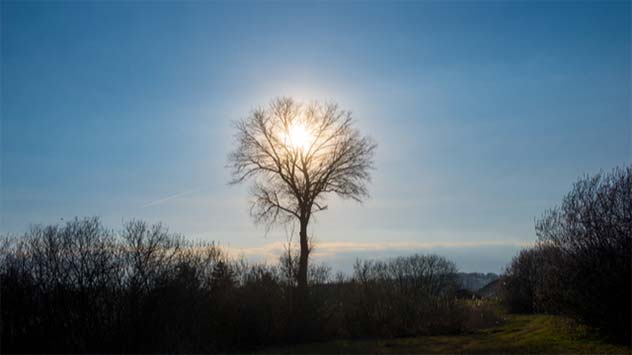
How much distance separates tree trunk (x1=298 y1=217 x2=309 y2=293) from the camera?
80.2 feet

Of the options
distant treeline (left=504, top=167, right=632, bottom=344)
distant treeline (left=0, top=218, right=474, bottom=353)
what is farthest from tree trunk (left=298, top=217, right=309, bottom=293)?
distant treeline (left=504, top=167, right=632, bottom=344)

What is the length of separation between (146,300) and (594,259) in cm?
1560

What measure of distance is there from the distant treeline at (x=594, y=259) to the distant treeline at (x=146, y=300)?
8162 millimetres

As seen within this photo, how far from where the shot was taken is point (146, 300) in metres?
17.7

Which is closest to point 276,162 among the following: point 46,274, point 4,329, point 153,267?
point 153,267

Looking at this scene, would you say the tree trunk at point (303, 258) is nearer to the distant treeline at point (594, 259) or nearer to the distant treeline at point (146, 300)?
the distant treeline at point (146, 300)

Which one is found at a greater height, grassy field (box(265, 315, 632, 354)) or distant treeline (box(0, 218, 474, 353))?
distant treeline (box(0, 218, 474, 353))

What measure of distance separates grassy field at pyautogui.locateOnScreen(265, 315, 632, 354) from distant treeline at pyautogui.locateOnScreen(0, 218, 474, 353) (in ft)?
6.53

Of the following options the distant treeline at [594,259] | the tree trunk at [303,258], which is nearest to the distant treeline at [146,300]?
the tree trunk at [303,258]

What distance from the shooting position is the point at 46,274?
16766 mm

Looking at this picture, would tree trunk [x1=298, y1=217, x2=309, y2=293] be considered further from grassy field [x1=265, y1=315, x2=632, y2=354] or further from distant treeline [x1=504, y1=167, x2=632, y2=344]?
distant treeline [x1=504, y1=167, x2=632, y2=344]

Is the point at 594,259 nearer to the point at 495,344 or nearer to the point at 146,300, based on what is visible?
the point at 495,344

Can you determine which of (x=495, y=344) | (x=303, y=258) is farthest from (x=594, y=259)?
(x=303, y=258)

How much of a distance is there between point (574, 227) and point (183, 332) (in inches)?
584
